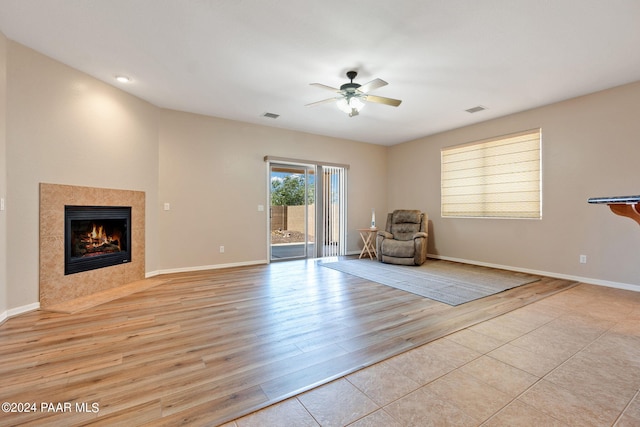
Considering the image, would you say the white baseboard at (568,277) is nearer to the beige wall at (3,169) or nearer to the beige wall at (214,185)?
the beige wall at (214,185)

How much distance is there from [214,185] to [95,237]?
74.5 inches

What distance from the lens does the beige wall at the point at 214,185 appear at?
4645 mm

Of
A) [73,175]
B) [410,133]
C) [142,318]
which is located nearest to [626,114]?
[410,133]

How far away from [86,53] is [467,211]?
6.32m

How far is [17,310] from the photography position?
280cm

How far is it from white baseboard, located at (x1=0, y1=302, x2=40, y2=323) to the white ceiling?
2.69 metres

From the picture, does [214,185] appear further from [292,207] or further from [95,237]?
[95,237]

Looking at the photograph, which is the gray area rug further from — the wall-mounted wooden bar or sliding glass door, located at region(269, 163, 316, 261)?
the wall-mounted wooden bar

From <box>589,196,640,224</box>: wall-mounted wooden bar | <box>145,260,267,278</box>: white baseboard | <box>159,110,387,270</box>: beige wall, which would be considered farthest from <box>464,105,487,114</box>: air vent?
<box>145,260,267,278</box>: white baseboard

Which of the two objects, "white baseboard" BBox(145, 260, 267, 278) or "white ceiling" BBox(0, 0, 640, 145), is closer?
"white ceiling" BBox(0, 0, 640, 145)

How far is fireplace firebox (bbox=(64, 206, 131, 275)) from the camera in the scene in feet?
10.9

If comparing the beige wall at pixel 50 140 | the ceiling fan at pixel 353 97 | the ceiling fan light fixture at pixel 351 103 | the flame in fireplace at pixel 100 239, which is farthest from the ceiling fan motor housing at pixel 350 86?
the flame in fireplace at pixel 100 239

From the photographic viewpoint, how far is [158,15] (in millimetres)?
2373

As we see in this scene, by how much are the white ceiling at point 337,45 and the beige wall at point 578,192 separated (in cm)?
35
